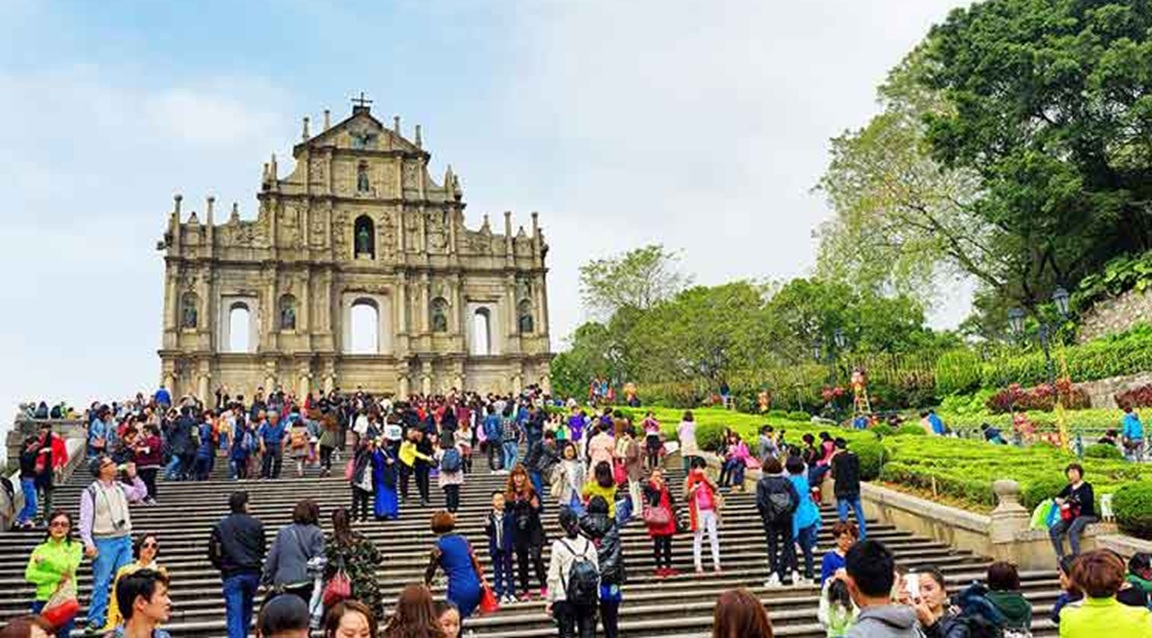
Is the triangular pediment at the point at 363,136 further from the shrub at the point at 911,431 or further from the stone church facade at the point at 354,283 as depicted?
the shrub at the point at 911,431

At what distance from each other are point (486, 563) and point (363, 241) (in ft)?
113

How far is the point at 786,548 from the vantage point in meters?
10.6

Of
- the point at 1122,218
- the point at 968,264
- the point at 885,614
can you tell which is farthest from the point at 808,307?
the point at 885,614

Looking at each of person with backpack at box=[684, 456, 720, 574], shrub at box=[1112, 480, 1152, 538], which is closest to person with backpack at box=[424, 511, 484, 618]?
person with backpack at box=[684, 456, 720, 574]

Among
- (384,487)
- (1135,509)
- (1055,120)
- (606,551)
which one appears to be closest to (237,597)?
(606,551)

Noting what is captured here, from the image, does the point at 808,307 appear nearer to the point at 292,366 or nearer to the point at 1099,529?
the point at 292,366

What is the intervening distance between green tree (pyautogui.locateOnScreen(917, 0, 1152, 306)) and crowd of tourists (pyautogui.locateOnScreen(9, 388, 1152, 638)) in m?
18.2

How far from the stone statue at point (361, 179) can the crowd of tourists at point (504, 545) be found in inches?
972

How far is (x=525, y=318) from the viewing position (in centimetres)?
4456

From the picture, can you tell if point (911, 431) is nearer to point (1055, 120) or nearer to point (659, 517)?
point (659, 517)

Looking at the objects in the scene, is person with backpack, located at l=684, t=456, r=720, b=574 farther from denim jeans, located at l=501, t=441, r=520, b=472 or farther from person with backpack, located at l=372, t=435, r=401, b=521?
denim jeans, located at l=501, t=441, r=520, b=472

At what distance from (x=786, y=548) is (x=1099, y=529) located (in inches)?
166

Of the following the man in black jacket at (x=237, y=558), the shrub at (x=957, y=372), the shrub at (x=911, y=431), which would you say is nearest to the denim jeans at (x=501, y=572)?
the man in black jacket at (x=237, y=558)

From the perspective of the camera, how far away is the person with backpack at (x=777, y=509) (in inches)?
406
